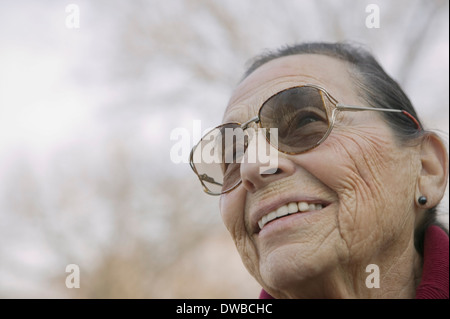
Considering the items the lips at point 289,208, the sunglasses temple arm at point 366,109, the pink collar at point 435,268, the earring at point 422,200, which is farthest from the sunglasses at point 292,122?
the pink collar at point 435,268

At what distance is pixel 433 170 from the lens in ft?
6.12

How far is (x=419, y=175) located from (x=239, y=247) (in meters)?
0.71

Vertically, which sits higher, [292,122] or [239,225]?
[292,122]

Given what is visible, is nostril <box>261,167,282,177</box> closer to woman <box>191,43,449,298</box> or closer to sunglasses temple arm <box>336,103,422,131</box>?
woman <box>191,43,449,298</box>

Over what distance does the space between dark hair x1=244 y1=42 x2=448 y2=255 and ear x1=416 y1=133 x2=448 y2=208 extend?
0.06m

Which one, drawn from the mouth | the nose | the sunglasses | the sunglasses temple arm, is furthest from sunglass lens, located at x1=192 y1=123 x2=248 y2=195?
the sunglasses temple arm

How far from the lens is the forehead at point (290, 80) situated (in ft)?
6.16

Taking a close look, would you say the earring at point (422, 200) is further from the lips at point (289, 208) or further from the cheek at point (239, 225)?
the cheek at point (239, 225)

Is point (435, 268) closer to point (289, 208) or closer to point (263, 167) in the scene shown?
point (289, 208)

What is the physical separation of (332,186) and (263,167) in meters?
0.24

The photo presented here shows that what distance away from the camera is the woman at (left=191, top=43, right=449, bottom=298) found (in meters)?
Answer: 1.62

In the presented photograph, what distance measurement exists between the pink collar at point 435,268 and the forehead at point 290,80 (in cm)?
61

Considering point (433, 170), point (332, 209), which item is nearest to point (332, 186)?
point (332, 209)
